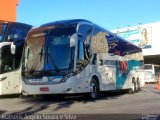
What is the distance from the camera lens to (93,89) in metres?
17.1

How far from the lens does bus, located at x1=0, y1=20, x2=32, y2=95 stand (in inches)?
732

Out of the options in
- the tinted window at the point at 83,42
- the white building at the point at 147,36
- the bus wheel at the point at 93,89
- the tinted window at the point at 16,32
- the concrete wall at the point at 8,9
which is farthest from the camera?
the white building at the point at 147,36

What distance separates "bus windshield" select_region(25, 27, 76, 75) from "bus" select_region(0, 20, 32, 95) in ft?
7.52

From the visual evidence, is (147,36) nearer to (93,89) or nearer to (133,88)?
(133,88)

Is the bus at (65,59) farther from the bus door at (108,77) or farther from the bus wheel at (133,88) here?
the bus wheel at (133,88)

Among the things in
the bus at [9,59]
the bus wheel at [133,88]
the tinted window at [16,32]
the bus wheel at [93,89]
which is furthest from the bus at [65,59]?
the bus wheel at [133,88]

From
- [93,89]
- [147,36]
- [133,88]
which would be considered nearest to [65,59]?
[93,89]

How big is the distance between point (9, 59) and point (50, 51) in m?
3.84

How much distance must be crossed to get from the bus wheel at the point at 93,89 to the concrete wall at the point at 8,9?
56.7ft

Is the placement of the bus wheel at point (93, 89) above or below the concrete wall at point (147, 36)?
below

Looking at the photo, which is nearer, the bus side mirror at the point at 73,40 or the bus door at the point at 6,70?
the bus side mirror at the point at 73,40

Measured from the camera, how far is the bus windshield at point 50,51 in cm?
1545

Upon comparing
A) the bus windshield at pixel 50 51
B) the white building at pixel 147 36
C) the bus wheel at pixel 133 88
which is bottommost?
the bus wheel at pixel 133 88

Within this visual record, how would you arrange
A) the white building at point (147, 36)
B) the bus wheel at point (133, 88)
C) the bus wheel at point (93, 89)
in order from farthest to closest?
the white building at point (147, 36) < the bus wheel at point (133, 88) < the bus wheel at point (93, 89)
